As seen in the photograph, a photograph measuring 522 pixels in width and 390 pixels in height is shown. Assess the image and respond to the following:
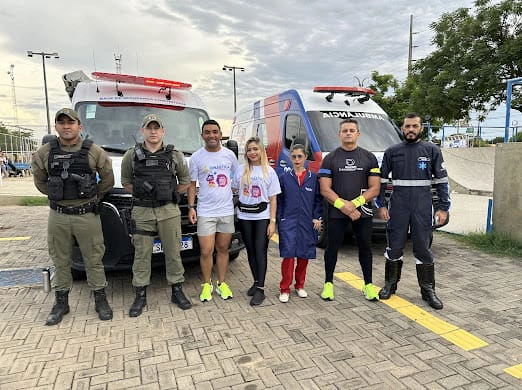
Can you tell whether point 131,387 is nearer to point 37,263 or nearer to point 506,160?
point 37,263

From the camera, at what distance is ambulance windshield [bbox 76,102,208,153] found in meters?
4.72

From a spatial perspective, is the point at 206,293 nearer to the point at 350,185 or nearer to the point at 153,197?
the point at 153,197

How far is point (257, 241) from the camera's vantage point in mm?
3975

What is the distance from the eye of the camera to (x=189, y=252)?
4195 millimetres

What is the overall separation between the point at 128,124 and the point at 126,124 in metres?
0.02

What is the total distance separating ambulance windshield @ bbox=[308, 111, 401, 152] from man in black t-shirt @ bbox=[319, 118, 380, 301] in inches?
79.9

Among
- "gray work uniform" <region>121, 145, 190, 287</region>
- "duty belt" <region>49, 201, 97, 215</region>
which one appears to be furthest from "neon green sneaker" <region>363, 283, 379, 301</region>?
"duty belt" <region>49, 201, 97, 215</region>

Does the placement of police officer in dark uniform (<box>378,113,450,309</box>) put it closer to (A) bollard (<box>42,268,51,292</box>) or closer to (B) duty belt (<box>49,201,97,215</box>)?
(B) duty belt (<box>49,201,97,215</box>)

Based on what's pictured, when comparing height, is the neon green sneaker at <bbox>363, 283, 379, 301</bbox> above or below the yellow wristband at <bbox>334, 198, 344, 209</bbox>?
below

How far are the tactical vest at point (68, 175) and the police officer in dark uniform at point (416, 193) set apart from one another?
2.90 m

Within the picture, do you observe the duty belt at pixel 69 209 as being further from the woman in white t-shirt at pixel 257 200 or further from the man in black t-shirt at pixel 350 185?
the man in black t-shirt at pixel 350 185

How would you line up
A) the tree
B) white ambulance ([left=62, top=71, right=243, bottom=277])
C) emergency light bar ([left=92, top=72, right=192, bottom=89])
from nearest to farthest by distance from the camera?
white ambulance ([left=62, top=71, right=243, bottom=277]) < emergency light bar ([left=92, top=72, right=192, bottom=89]) < the tree

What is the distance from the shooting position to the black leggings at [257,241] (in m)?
3.95

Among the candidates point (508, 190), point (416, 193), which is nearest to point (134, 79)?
point (416, 193)
